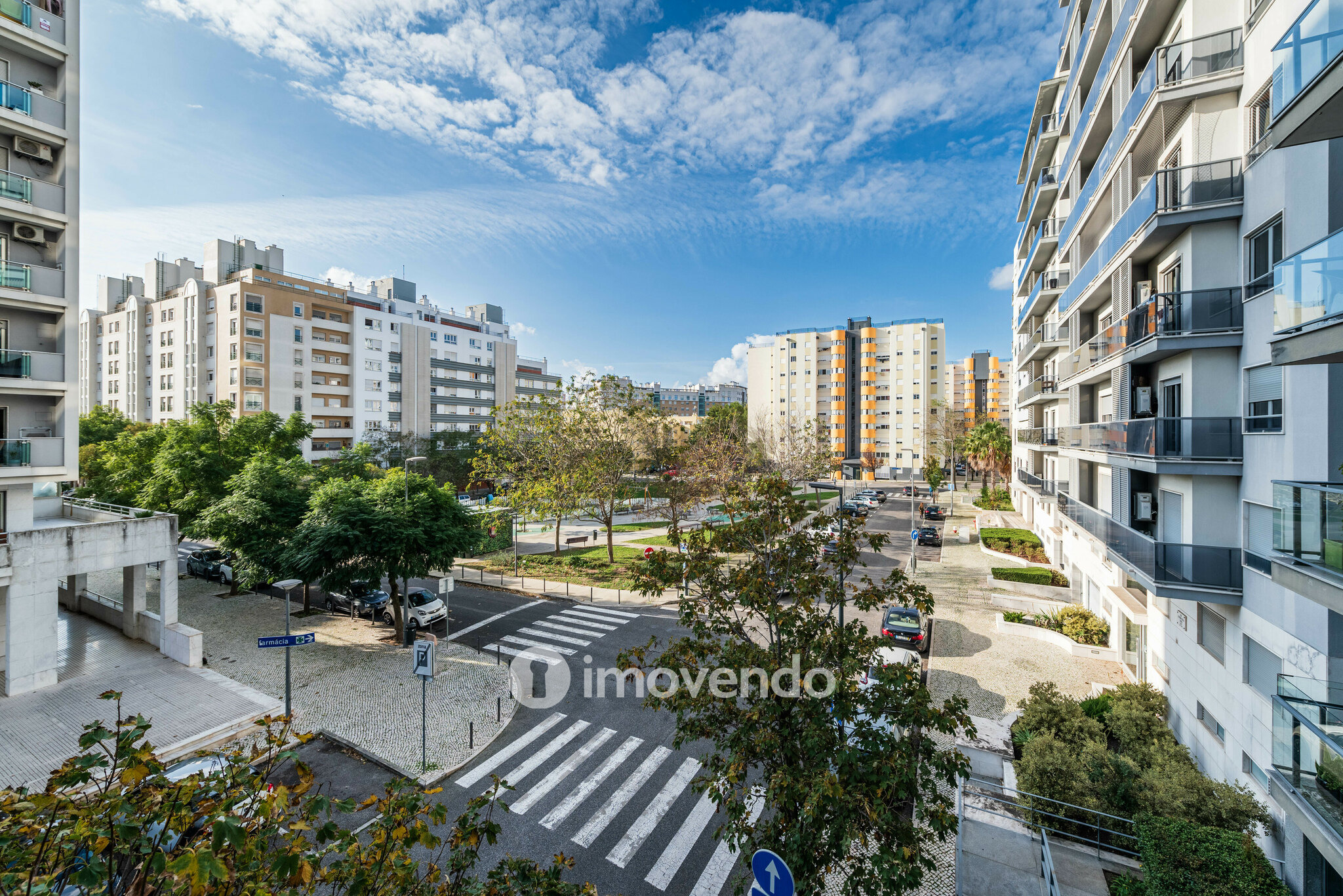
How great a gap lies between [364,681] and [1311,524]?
19.8 m

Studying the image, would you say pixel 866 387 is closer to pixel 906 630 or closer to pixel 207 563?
pixel 906 630

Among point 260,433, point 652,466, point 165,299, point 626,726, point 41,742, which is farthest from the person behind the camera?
point 165,299

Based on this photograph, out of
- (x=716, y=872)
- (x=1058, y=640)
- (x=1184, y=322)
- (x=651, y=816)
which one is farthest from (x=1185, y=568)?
(x=651, y=816)

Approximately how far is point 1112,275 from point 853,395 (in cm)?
6882

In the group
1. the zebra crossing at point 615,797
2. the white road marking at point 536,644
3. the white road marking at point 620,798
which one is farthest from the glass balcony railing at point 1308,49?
the white road marking at point 536,644

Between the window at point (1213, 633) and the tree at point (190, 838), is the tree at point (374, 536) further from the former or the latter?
the window at point (1213, 633)

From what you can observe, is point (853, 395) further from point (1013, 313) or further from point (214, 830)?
point (214, 830)

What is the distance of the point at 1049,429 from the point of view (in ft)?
79.9

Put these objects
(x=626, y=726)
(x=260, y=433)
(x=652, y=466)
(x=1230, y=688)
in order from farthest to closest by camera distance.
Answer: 1. (x=652, y=466)
2. (x=260, y=433)
3. (x=626, y=726)
4. (x=1230, y=688)

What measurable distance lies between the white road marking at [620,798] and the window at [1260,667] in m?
10.5

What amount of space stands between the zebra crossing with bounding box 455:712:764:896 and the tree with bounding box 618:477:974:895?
167cm

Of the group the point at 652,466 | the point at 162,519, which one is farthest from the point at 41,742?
the point at 652,466

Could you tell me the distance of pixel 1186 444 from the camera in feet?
34.1

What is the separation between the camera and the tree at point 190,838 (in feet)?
8.79
